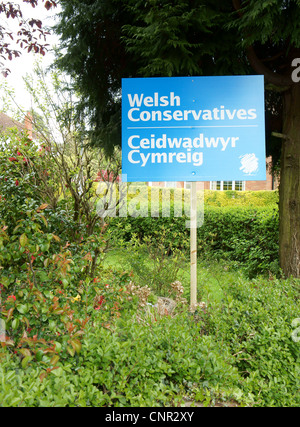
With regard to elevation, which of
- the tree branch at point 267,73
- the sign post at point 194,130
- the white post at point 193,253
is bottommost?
the white post at point 193,253

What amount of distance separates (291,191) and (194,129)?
1.74m

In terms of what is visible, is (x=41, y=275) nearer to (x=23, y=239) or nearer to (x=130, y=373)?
(x=23, y=239)

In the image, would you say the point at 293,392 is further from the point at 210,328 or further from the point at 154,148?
the point at 154,148

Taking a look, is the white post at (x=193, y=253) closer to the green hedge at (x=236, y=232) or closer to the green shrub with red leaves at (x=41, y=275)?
the green shrub with red leaves at (x=41, y=275)

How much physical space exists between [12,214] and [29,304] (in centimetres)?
158

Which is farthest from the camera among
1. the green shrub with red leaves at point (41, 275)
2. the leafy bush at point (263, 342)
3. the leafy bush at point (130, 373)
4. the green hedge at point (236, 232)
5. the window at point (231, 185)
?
the window at point (231, 185)

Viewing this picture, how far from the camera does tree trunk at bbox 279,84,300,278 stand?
479 centimetres

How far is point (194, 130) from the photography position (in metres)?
4.02

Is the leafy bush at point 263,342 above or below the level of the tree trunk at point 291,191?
below

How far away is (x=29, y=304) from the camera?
2.20 meters

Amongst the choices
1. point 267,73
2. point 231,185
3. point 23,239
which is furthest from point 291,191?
point 231,185

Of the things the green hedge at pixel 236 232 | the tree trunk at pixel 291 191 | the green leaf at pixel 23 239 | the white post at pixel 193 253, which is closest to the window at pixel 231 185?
the green hedge at pixel 236 232

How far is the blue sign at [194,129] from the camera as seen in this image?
3.99 metres

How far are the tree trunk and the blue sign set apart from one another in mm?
1081
